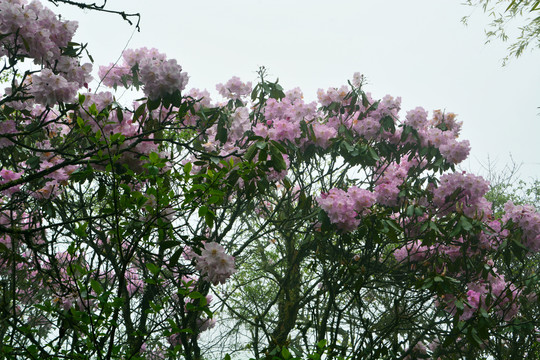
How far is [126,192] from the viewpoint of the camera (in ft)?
6.10

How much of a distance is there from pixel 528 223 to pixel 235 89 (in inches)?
99.7

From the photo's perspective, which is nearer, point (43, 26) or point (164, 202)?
point (164, 202)

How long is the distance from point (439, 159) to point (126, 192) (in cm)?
274

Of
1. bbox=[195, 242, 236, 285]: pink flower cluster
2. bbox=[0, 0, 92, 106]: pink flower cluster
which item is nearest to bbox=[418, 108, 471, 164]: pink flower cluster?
bbox=[195, 242, 236, 285]: pink flower cluster

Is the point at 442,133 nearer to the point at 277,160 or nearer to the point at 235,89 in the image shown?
the point at 235,89

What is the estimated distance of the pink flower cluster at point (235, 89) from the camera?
13.4ft

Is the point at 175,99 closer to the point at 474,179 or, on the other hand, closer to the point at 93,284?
the point at 93,284

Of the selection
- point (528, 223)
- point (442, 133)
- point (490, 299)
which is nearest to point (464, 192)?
point (528, 223)

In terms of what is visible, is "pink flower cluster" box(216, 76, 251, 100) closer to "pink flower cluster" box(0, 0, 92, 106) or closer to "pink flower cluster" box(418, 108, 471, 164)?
"pink flower cluster" box(418, 108, 471, 164)

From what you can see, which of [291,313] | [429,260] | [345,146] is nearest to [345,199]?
[345,146]

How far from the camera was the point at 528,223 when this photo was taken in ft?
11.2

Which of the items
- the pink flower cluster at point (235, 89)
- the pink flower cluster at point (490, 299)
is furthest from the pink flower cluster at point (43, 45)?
the pink flower cluster at point (490, 299)

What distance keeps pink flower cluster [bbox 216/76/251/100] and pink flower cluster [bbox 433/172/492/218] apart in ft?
5.85

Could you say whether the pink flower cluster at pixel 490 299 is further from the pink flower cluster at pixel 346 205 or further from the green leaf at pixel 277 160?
the green leaf at pixel 277 160
